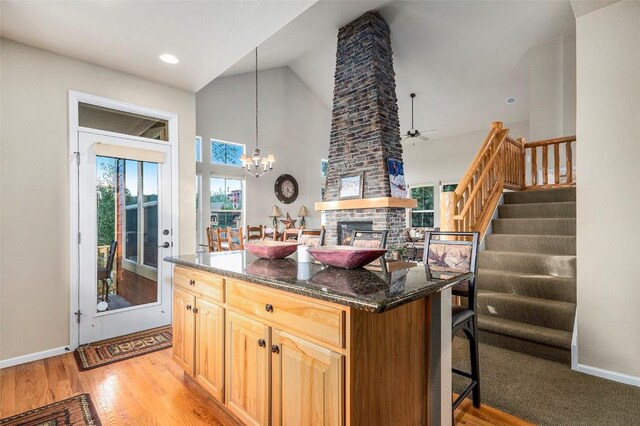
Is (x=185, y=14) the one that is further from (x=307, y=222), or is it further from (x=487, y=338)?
(x=307, y=222)

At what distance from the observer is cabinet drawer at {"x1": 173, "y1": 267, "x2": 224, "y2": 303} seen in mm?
1808

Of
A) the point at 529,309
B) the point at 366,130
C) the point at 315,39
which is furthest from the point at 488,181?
the point at 315,39

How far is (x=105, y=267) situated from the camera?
122 inches

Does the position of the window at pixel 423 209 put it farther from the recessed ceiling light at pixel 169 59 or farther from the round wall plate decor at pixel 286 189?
the recessed ceiling light at pixel 169 59

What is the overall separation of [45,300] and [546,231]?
5.04m

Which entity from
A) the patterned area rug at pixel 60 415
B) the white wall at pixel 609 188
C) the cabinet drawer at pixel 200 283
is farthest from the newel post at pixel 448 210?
the patterned area rug at pixel 60 415

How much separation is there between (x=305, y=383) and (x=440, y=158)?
9154 millimetres

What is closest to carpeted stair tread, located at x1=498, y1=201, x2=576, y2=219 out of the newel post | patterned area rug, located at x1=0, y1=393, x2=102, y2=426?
the newel post

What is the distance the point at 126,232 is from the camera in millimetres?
3234

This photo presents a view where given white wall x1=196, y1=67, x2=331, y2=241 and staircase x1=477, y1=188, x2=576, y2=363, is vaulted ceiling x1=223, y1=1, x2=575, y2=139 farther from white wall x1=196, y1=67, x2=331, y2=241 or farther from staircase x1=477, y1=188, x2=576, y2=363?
staircase x1=477, y1=188, x2=576, y2=363

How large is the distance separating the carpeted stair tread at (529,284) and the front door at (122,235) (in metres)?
3.42

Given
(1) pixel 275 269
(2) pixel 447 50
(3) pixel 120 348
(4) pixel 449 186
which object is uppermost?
(2) pixel 447 50

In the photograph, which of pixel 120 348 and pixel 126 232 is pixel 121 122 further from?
pixel 120 348

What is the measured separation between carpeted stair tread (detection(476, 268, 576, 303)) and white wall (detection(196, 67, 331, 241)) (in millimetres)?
5334
